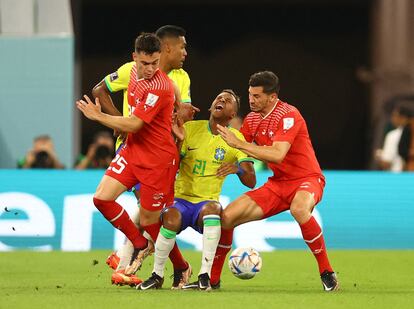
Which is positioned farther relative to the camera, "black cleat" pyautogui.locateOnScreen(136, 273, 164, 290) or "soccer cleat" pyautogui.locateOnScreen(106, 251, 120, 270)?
"soccer cleat" pyautogui.locateOnScreen(106, 251, 120, 270)

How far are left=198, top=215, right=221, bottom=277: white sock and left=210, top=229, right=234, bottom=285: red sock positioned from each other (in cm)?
29

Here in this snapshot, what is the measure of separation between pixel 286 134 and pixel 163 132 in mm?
1014

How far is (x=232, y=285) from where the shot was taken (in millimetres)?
10320

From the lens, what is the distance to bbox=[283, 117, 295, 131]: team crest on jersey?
382 inches

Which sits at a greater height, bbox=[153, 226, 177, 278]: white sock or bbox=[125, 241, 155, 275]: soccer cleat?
bbox=[153, 226, 177, 278]: white sock

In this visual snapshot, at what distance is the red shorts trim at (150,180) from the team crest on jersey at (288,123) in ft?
3.10

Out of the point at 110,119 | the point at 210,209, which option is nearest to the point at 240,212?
the point at 210,209

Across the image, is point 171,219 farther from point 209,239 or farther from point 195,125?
point 195,125

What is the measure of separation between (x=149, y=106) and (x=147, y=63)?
1.12 ft

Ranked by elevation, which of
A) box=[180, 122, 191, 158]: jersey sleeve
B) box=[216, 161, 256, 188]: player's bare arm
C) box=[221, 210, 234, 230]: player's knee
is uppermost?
box=[180, 122, 191, 158]: jersey sleeve

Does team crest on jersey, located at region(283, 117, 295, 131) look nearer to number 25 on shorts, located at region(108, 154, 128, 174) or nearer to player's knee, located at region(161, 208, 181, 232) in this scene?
player's knee, located at region(161, 208, 181, 232)

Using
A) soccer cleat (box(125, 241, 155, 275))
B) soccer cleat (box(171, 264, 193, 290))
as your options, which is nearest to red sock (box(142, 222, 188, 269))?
soccer cleat (box(171, 264, 193, 290))

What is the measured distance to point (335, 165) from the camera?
32.5 m

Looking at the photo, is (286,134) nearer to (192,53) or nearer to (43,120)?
(43,120)
